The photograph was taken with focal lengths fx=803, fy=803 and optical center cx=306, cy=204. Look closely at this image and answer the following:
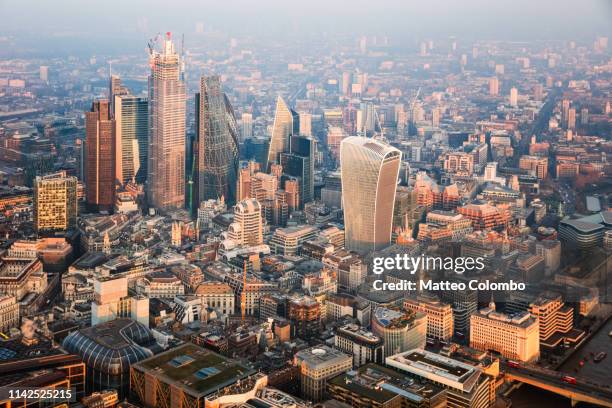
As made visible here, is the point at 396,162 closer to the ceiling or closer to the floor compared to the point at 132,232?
closer to the ceiling

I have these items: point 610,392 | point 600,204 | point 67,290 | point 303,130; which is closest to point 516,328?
point 610,392

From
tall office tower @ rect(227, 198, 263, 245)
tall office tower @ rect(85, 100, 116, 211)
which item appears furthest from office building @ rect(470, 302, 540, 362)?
tall office tower @ rect(85, 100, 116, 211)

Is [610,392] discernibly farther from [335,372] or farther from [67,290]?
[67,290]

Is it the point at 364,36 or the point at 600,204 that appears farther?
the point at 364,36

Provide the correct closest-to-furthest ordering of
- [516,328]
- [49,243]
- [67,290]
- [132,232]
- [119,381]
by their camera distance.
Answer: [119,381] → [516,328] → [67,290] → [49,243] → [132,232]

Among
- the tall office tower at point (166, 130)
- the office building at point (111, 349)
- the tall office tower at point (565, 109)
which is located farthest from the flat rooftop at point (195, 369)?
the tall office tower at point (565, 109)

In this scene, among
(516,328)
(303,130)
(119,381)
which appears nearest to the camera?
(119,381)

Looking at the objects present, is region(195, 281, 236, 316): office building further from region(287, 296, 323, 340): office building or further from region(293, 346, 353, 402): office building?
region(293, 346, 353, 402): office building

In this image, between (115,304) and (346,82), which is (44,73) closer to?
(346,82)

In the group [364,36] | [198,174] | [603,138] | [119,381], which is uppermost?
[364,36]
